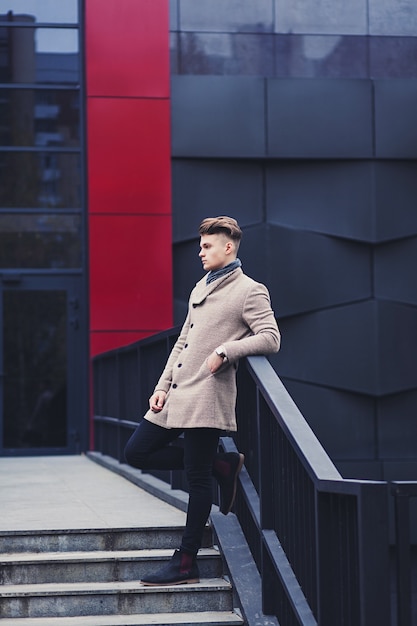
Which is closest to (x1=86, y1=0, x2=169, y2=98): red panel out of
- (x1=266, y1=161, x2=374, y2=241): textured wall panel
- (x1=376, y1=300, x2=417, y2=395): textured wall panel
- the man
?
(x1=266, y1=161, x2=374, y2=241): textured wall panel

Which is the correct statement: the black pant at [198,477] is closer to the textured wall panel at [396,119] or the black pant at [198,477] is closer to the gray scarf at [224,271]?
the gray scarf at [224,271]

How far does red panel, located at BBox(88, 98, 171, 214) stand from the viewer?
14.1 metres

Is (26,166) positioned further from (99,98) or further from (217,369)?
(217,369)

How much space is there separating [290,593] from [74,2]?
11.4 m

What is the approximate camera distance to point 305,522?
14.4 ft

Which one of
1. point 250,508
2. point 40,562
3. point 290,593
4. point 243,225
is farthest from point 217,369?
point 243,225

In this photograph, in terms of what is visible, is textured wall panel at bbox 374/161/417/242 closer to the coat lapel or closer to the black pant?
the coat lapel

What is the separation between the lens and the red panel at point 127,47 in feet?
46.3

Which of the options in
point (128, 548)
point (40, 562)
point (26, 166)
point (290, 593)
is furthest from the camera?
point (26, 166)

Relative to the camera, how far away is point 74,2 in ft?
47.0

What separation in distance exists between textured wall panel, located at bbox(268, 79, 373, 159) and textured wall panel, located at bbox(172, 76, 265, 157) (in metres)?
0.23

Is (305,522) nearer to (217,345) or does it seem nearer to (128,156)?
(217,345)

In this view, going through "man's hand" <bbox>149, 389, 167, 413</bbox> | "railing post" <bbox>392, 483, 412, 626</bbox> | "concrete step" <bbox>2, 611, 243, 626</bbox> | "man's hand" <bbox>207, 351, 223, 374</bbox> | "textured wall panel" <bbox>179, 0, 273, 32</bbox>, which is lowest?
"concrete step" <bbox>2, 611, 243, 626</bbox>

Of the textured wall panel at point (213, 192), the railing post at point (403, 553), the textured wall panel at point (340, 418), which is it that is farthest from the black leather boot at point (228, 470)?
the textured wall panel at point (213, 192)
